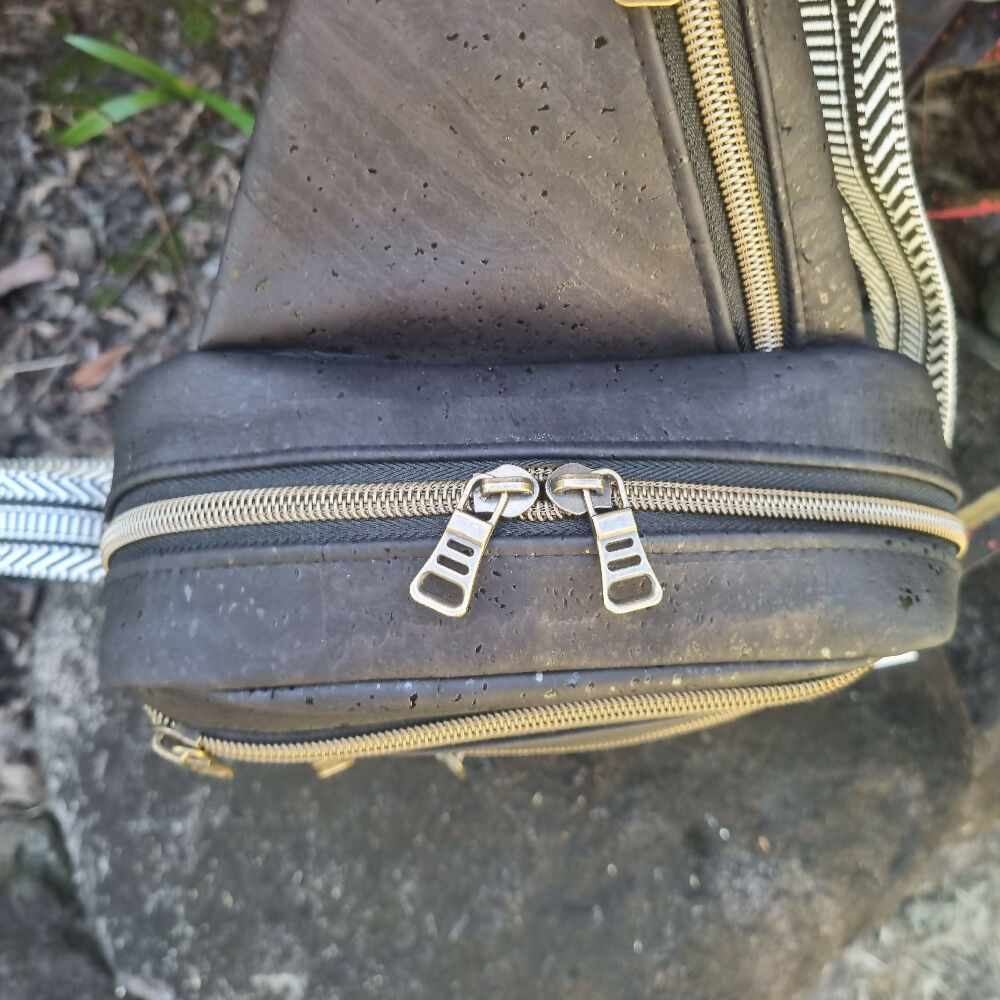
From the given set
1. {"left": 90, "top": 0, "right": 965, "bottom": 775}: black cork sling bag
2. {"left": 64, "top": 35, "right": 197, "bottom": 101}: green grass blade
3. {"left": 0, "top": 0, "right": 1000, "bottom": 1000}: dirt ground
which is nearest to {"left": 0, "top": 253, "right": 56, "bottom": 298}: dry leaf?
{"left": 0, "top": 0, "right": 1000, "bottom": 1000}: dirt ground

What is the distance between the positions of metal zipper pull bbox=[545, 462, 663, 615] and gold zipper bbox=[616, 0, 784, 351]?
0.66ft

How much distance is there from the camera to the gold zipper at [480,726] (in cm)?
66

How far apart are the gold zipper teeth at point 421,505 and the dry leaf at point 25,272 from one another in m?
0.74

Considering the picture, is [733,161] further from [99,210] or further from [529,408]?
[99,210]

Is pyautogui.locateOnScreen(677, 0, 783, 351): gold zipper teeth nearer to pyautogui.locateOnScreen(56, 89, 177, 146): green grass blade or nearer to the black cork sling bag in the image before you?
the black cork sling bag

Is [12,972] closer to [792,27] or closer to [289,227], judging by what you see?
[289,227]

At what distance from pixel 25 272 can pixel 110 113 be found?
25 centimetres

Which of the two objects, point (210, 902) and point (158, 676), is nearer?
point (158, 676)

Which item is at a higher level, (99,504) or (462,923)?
(99,504)

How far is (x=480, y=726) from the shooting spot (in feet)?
2.21

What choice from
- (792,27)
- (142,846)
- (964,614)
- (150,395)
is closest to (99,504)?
(150,395)

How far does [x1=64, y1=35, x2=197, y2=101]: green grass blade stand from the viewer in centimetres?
108

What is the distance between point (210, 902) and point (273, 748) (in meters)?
0.36

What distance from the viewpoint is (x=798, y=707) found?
976 mm
